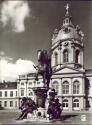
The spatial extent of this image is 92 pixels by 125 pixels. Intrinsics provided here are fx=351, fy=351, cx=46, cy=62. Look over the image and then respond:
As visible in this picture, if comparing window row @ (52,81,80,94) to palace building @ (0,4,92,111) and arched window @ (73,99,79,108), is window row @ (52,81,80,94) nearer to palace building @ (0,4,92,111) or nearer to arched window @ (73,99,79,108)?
palace building @ (0,4,92,111)

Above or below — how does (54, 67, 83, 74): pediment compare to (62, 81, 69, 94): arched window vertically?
above

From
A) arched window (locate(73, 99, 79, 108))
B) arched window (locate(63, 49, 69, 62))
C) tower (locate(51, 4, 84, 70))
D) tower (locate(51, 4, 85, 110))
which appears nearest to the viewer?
tower (locate(51, 4, 84, 70))

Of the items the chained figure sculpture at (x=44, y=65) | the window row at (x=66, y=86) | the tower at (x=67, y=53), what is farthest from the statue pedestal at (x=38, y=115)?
the window row at (x=66, y=86)

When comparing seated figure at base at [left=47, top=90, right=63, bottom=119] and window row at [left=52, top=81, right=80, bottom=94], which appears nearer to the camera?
seated figure at base at [left=47, top=90, right=63, bottom=119]

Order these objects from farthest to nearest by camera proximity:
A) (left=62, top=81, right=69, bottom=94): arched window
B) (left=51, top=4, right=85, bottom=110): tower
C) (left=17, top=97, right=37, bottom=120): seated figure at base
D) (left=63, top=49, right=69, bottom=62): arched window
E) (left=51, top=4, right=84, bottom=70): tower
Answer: (left=62, top=81, right=69, bottom=94): arched window
(left=63, top=49, right=69, bottom=62): arched window
(left=51, top=4, right=85, bottom=110): tower
(left=51, top=4, right=84, bottom=70): tower
(left=17, top=97, right=37, bottom=120): seated figure at base

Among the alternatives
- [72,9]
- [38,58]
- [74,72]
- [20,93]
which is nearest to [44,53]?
[38,58]

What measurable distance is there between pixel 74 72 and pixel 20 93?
295 centimetres

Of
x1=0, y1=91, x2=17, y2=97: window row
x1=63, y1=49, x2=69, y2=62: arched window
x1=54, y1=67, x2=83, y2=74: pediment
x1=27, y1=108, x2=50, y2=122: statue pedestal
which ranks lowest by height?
x1=27, y1=108, x2=50, y2=122: statue pedestal

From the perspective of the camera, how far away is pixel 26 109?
25.0 feet

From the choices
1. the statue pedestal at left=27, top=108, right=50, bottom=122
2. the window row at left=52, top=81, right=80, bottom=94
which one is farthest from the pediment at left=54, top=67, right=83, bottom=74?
the statue pedestal at left=27, top=108, right=50, bottom=122

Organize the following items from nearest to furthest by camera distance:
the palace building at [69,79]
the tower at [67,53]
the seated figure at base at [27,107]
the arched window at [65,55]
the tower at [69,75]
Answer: the seated figure at base at [27,107] < the tower at [67,53] < the palace building at [69,79] < the tower at [69,75] < the arched window at [65,55]

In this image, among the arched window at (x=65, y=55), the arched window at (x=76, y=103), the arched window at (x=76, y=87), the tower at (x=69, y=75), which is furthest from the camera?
the arched window at (x=76, y=87)

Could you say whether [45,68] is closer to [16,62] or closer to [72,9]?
[16,62]

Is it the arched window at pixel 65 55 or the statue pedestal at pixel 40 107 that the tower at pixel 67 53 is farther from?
the statue pedestal at pixel 40 107
